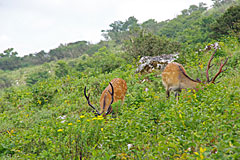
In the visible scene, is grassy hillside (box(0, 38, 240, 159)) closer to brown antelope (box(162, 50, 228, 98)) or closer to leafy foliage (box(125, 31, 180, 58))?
brown antelope (box(162, 50, 228, 98))

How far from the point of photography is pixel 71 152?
4.02 m

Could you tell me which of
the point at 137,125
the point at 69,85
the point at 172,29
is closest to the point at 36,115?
the point at 69,85

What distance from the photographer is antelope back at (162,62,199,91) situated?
565cm

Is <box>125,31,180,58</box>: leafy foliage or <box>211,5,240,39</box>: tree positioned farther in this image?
<box>211,5,240,39</box>: tree

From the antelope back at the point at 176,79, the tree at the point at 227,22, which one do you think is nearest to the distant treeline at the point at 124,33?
the tree at the point at 227,22

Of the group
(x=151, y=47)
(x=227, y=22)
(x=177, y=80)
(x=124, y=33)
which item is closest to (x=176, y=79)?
(x=177, y=80)

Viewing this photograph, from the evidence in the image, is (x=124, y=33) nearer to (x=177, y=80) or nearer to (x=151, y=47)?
(x=151, y=47)

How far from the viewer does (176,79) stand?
19.3 ft

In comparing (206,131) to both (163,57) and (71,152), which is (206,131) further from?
(163,57)

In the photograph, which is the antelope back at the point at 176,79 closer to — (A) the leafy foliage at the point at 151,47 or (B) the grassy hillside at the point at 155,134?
(B) the grassy hillside at the point at 155,134

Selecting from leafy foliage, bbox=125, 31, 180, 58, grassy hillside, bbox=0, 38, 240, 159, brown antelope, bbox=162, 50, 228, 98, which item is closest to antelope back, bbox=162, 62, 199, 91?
brown antelope, bbox=162, 50, 228, 98

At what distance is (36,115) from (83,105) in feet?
5.72

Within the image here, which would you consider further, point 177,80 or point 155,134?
point 177,80

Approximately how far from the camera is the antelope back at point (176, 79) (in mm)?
5648
